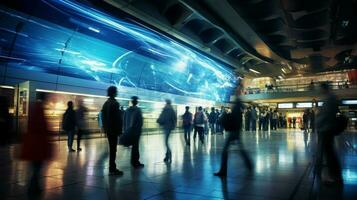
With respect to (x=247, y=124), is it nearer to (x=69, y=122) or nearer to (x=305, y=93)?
(x=305, y=93)

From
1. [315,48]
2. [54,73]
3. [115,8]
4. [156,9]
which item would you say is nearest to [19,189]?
[54,73]

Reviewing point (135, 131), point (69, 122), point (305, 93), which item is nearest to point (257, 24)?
point (305, 93)

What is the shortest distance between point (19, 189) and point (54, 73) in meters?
13.4

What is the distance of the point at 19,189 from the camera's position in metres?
4.77

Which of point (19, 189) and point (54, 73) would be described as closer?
point (19, 189)

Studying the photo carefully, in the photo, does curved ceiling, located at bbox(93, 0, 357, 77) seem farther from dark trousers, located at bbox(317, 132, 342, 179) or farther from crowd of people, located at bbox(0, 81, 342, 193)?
dark trousers, located at bbox(317, 132, 342, 179)

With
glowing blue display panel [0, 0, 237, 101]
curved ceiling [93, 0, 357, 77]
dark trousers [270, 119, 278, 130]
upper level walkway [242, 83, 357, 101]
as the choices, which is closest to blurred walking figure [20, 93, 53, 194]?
glowing blue display panel [0, 0, 237, 101]

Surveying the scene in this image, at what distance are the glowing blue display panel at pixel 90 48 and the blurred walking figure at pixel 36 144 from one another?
1194 cm

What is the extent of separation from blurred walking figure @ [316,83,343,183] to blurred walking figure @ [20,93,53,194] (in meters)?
4.81

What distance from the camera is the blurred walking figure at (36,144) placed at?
4672 mm

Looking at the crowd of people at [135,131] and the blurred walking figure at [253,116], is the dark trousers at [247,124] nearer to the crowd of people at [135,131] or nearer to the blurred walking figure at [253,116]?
the blurred walking figure at [253,116]

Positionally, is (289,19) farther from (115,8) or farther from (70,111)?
(70,111)

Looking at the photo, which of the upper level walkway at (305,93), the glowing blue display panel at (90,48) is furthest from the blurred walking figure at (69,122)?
the upper level walkway at (305,93)

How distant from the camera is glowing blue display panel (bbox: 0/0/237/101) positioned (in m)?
16.0
